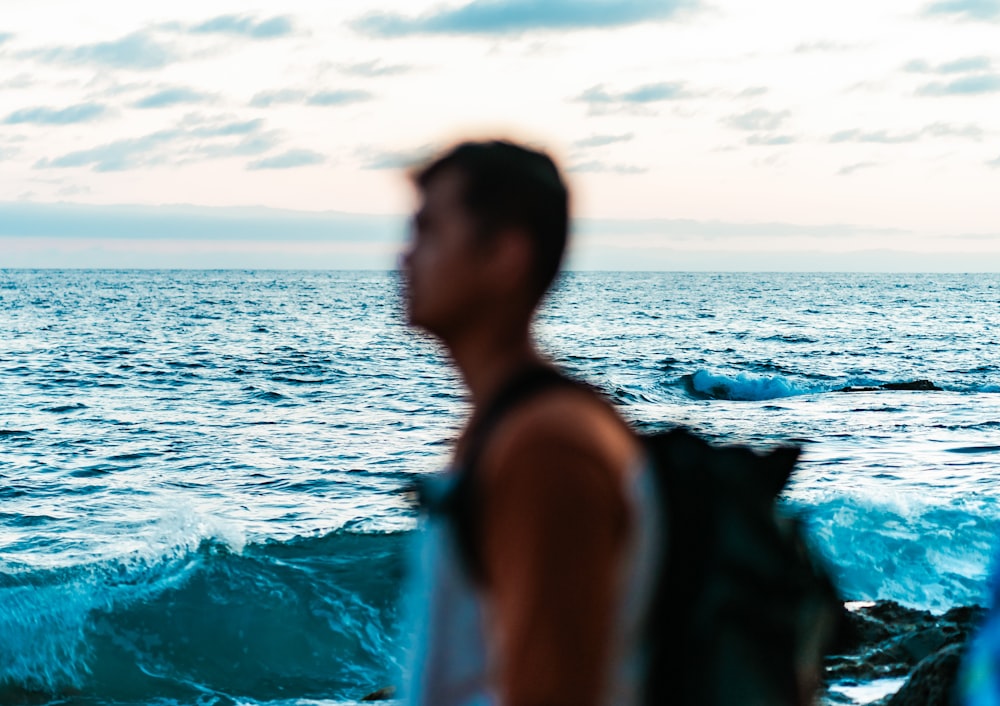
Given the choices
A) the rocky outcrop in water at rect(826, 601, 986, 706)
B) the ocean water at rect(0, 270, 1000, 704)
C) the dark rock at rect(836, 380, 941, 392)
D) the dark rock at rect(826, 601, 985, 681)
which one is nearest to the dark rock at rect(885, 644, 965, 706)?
the rocky outcrop in water at rect(826, 601, 986, 706)

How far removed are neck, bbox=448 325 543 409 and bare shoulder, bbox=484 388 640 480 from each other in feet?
0.45

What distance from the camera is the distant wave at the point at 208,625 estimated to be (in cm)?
1005

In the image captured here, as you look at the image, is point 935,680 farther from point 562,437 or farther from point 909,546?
point 909,546

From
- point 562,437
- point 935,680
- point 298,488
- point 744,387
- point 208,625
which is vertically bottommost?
point 208,625

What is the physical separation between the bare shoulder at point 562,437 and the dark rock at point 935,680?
5260 mm

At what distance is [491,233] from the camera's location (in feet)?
5.62

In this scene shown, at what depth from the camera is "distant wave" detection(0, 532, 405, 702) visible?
1005 centimetres

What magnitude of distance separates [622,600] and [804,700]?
1.66 ft

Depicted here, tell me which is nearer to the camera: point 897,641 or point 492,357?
point 492,357

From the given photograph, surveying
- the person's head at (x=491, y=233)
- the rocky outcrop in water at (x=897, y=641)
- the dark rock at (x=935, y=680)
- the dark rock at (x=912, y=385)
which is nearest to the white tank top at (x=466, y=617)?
the person's head at (x=491, y=233)

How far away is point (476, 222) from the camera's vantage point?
5.63 feet

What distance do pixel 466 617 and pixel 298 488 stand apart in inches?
608

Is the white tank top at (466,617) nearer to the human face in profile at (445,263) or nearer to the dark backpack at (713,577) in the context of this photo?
the dark backpack at (713,577)

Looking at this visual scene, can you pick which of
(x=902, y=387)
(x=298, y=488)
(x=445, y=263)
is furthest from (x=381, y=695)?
(x=902, y=387)
